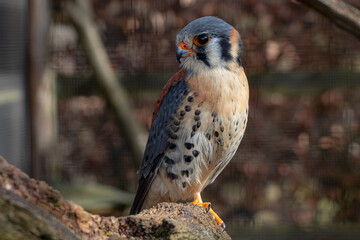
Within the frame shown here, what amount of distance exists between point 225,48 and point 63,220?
1.09 metres

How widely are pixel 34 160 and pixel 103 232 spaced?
7.46 ft

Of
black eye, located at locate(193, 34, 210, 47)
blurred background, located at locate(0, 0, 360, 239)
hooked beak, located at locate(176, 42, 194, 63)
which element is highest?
black eye, located at locate(193, 34, 210, 47)

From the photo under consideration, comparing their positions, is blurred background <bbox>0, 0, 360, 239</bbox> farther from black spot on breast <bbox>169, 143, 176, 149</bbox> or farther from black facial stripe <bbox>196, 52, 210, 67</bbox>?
black facial stripe <bbox>196, 52, 210, 67</bbox>

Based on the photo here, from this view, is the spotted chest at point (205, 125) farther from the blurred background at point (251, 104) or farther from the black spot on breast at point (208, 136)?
the blurred background at point (251, 104)

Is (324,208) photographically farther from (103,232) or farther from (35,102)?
(103,232)

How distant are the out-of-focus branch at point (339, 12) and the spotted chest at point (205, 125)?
15.7 inches

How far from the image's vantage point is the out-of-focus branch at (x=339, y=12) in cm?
202

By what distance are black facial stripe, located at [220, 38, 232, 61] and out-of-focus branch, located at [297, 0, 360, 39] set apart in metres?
0.33

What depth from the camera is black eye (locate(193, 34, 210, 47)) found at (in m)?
2.04

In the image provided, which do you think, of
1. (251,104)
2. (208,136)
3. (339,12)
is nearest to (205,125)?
(208,136)

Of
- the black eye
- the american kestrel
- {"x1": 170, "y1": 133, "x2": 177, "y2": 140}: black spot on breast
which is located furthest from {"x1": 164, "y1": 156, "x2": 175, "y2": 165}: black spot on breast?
the black eye

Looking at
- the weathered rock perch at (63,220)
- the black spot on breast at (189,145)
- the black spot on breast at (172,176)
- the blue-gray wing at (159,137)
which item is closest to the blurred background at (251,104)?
the blue-gray wing at (159,137)

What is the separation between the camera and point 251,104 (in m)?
3.67

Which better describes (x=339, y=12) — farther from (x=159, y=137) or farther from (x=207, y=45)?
(x=159, y=137)
